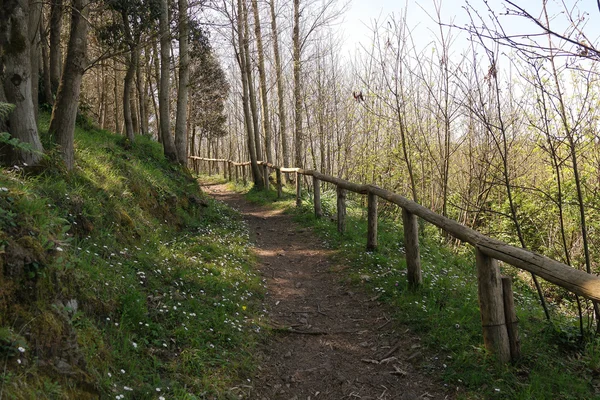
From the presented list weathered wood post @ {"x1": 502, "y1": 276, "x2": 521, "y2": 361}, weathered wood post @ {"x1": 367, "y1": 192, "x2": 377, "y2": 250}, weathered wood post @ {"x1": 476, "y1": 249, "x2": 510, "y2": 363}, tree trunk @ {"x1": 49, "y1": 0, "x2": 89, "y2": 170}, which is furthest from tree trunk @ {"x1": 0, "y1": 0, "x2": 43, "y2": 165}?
weathered wood post @ {"x1": 502, "y1": 276, "x2": 521, "y2": 361}

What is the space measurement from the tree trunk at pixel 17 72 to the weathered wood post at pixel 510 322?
217 inches

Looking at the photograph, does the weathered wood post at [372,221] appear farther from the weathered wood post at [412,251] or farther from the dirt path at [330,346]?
the weathered wood post at [412,251]

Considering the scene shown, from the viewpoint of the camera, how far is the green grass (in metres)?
3.27

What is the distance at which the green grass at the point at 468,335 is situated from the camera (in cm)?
327

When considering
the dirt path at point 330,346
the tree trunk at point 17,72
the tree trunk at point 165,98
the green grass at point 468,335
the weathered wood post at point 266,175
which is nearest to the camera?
the green grass at point 468,335

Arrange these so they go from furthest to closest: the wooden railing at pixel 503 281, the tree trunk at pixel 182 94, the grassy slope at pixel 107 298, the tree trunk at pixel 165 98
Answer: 1. the tree trunk at pixel 182 94
2. the tree trunk at pixel 165 98
3. the wooden railing at pixel 503 281
4. the grassy slope at pixel 107 298

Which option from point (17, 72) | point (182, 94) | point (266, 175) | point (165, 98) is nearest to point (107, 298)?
point (17, 72)

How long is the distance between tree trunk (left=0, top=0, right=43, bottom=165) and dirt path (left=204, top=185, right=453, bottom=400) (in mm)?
3721

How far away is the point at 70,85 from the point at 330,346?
17.1 feet

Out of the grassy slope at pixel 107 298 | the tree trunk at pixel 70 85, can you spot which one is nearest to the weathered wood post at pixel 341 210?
the grassy slope at pixel 107 298

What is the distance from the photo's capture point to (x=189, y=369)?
328 cm

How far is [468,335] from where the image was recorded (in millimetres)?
3977

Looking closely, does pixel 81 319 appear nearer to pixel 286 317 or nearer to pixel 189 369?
pixel 189 369

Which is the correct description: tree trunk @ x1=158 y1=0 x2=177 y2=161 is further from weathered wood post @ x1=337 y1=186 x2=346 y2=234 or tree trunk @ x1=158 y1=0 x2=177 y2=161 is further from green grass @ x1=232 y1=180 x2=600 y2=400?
green grass @ x1=232 y1=180 x2=600 y2=400
